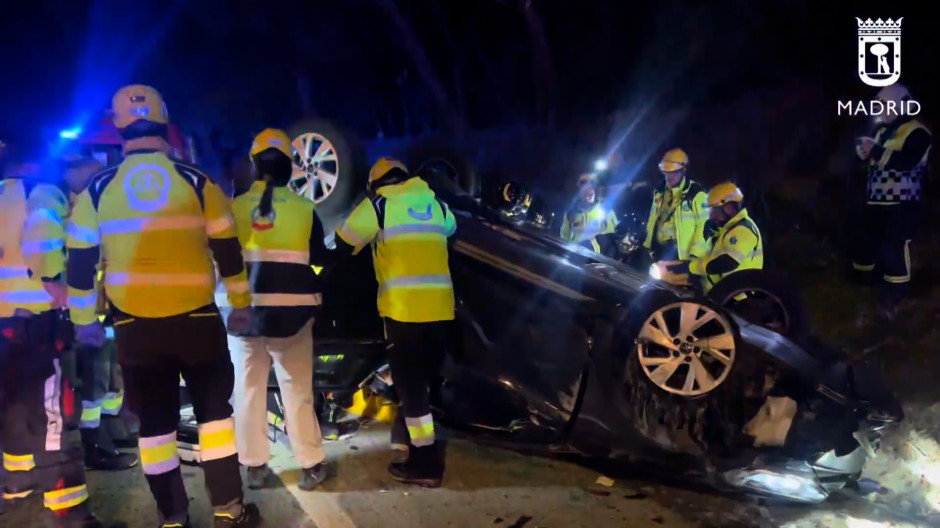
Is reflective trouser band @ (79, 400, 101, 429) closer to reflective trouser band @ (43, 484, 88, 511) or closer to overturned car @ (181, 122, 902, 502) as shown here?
reflective trouser band @ (43, 484, 88, 511)

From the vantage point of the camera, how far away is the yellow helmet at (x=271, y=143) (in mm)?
3465

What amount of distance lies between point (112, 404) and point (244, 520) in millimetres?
1564

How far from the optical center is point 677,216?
5746 millimetres

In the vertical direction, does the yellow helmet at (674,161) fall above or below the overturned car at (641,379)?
above

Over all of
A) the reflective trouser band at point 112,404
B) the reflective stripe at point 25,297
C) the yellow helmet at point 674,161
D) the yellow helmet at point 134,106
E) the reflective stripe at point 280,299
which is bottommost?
the reflective trouser band at point 112,404

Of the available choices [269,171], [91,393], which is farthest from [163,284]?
[91,393]

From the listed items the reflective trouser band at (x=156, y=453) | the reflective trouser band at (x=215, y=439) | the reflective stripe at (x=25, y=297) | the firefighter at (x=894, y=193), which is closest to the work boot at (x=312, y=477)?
the reflective trouser band at (x=215, y=439)

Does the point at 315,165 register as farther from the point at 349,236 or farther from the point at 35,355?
the point at 35,355

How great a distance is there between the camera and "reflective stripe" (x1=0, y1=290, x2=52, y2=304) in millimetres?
3324

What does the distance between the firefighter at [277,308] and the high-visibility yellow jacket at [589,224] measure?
15.0ft

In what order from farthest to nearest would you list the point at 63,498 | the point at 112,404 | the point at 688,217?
the point at 688,217
the point at 112,404
the point at 63,498

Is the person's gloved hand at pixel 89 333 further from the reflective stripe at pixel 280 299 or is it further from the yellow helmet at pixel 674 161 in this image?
the yellow helmet at pixel 674 161

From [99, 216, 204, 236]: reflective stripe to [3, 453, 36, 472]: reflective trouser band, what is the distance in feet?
4.52

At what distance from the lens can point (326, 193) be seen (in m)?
4.41
